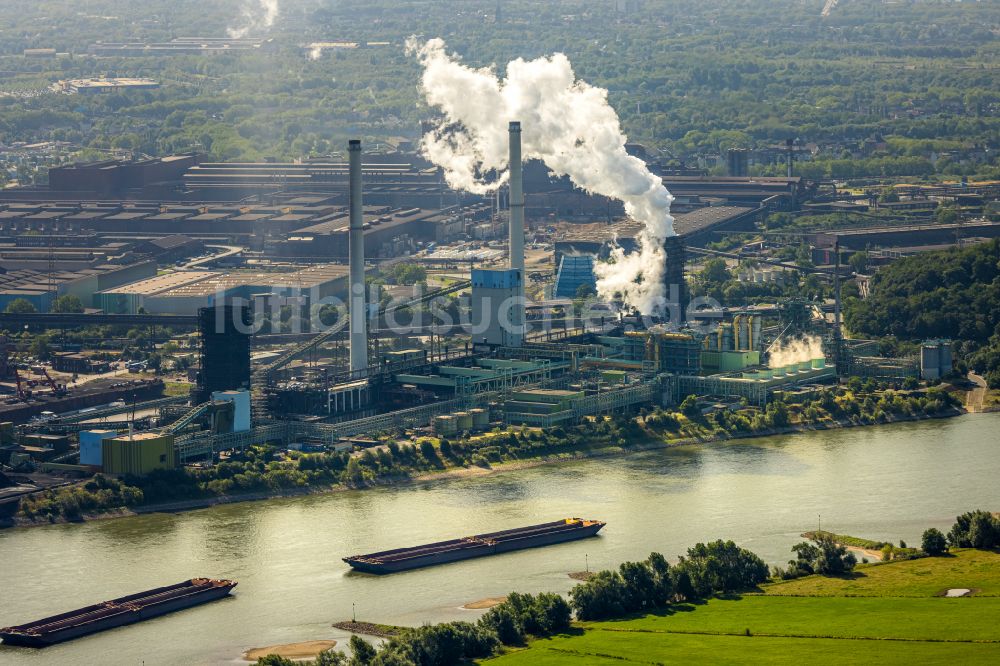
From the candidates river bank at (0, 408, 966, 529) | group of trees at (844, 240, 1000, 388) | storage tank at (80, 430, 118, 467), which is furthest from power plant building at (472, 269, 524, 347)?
storage tank at (80, 430, 118, 467)

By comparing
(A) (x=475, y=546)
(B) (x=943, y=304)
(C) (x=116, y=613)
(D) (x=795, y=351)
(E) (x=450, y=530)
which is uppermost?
(B) (x=943, y=304)

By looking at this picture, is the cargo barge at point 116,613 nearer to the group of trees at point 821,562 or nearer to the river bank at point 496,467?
the river bank at point 496,467

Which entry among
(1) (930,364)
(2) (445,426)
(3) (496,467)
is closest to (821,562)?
(3) (496,467)

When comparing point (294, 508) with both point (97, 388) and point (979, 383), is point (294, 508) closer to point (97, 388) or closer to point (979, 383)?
point (97, 388)

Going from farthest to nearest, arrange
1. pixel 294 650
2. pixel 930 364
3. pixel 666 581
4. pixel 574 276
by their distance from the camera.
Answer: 1. pixel 574 276
2. pixel 930 364
3. pixel 666 581
4. pixel 294 650

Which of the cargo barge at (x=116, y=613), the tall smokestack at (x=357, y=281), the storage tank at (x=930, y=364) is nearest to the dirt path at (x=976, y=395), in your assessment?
the storage tank at (x=930, y=364)

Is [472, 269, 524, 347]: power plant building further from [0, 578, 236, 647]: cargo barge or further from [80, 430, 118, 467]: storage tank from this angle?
[0, 578, 236, 647]: cargo barge

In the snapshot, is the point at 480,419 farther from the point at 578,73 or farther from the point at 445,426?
the point at 578,73
